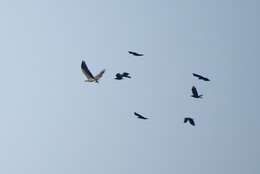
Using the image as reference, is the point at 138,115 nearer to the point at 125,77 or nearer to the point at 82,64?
the point at 125,77

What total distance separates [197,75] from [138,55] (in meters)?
5.92

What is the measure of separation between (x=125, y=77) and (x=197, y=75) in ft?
20.2

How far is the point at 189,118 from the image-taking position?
195 feet

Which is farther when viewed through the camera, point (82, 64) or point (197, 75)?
point (197, 75)

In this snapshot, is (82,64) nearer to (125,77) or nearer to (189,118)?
(125,77)

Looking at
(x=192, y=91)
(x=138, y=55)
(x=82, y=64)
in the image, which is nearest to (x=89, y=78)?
(x=82, y=64)

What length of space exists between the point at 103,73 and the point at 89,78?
1243 millimetres

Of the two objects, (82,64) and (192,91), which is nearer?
(82,64)

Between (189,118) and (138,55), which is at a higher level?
Answer: (138,55)

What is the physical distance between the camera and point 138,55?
182 feet

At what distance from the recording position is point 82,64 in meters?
52.9

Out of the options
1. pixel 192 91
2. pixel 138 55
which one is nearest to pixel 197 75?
pixel 192 91

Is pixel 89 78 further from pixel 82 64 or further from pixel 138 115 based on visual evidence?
pixel 138 115

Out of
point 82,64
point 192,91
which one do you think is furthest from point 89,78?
point 192,91
